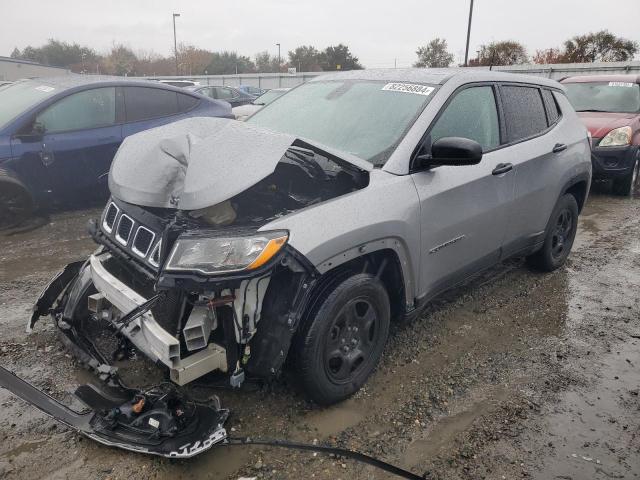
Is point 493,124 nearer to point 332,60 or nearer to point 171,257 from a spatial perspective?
point 171,257

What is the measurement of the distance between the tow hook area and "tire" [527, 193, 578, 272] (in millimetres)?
3386

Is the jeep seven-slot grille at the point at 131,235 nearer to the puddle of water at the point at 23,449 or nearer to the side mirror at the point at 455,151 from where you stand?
the puddle of water at the point at 23,449

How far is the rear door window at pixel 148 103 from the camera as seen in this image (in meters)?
6.18

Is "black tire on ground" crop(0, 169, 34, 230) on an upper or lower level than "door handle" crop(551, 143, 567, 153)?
lower

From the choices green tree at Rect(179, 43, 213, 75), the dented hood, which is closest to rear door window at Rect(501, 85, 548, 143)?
the dented hood

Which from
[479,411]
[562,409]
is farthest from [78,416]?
[562,409]

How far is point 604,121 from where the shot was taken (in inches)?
319

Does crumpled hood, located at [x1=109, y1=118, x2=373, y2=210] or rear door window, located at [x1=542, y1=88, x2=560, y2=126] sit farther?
rear door window, located at [x1=542, y1=88, x2=560, y2=126]

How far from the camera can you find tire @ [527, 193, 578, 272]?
4.44 m

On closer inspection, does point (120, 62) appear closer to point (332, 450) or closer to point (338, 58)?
point (338, 58)

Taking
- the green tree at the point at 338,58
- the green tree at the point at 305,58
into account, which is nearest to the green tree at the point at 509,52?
the green tree at the point at 338,58

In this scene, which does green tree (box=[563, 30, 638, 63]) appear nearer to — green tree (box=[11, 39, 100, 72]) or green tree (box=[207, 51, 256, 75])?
green tree (box=[207, 51, 256, 75])

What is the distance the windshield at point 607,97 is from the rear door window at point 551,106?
194 inches

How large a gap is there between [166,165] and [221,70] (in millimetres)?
65986
